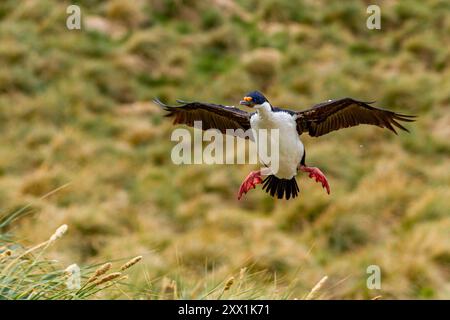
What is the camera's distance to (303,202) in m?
8.09

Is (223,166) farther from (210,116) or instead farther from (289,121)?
(289,121)

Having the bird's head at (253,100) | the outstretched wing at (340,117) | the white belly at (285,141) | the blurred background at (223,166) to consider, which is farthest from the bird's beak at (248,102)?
the blurred background at (223,166)

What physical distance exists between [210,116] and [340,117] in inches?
15.2

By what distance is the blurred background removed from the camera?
21.4ft

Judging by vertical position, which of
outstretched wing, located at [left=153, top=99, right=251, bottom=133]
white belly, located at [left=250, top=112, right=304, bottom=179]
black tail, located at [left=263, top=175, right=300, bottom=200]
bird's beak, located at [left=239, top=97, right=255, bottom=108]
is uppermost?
outstretched wing, located at [left=153, top=99, right=251, bottom=133]

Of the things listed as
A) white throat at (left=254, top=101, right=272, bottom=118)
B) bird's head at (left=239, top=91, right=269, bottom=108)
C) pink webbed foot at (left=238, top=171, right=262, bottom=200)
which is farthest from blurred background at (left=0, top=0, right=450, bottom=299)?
bird's head at (left=239, top=91, right=269, bottom=108)

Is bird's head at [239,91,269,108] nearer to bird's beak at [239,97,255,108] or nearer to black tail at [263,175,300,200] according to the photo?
bird's beak at [239,97,255,108]

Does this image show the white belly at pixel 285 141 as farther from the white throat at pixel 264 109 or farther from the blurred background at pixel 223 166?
the blurred background at pixel 223 166

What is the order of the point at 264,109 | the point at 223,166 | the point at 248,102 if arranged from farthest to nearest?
the point at 223,166, the point at 264,109, the point at 248,102

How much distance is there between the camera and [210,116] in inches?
85.4

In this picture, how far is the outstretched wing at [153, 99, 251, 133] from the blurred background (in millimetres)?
1414

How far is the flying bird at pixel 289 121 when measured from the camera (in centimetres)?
192

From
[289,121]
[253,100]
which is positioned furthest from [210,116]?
[253,100]

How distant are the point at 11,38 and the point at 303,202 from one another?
5939mm
